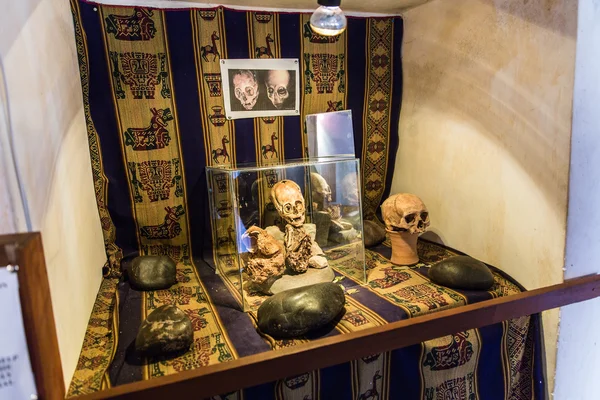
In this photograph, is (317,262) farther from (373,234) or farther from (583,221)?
(583,221)

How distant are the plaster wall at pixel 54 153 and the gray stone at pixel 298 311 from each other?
1.70 ft

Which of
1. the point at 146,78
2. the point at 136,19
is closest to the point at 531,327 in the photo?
the point at 146,78

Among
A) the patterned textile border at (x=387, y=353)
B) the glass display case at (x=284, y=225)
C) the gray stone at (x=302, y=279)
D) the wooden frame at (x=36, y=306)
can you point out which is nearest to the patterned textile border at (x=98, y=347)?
the patterned textile border at (x=387, y=353)

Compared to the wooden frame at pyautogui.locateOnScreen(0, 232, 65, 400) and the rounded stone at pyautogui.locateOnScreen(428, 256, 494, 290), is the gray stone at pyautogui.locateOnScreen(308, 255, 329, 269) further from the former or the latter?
the wooden frame at pyautogui.locateOnScreen(0, 232, 65, 400)

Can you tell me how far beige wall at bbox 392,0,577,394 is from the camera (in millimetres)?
1229

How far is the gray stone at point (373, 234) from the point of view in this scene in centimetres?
184

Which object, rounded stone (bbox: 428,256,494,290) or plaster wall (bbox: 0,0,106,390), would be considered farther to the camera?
rounded stone (bbox: 428,256,494,290)

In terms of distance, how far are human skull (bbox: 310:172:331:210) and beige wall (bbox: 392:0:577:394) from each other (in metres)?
0.57

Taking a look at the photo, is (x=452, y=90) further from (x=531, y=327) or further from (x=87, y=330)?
(x=87, y=330)

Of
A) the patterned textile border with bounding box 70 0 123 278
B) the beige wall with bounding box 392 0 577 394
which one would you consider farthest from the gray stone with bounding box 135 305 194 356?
the beige wall with bounding box 392 0 577 394

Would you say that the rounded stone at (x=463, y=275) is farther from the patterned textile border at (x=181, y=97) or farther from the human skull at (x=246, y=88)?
the human skull at (x=246, y=88)

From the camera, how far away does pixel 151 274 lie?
1.47 meters

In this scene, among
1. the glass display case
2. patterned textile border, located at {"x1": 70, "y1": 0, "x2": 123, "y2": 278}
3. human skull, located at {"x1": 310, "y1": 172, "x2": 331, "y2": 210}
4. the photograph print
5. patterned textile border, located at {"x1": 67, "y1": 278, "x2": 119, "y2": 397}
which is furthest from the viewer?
the photograph print

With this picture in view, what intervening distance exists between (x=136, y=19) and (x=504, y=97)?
1.44 metres
